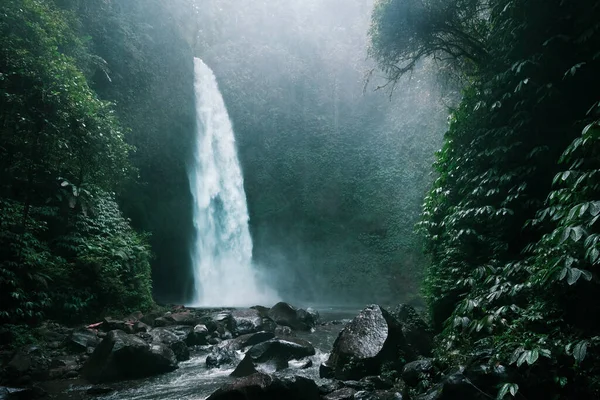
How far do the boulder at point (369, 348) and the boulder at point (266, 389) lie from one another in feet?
3.36

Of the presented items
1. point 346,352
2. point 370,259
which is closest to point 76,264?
point 346,352

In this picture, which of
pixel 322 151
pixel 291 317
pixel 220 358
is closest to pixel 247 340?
pixel 220 358

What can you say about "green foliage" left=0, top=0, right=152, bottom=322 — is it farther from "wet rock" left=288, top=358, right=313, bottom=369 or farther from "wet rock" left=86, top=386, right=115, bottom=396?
"wet rock" left=288, top=358, right=313, bottom=369

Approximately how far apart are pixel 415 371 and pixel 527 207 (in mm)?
2328

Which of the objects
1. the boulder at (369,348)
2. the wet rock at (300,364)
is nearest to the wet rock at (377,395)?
the boulder at (369,348)

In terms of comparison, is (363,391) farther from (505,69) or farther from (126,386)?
(505,69)

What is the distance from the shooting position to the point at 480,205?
5.07 m

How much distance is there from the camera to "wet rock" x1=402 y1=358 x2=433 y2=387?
4.48 meters

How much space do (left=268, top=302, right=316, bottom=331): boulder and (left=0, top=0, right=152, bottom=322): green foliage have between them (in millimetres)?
3423

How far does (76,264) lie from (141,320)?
1.86 meters

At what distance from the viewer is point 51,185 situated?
8594mm

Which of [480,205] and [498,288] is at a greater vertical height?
[480,205]

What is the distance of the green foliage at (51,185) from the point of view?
689 centimetres

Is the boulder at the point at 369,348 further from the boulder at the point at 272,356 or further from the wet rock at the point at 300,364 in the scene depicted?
the boulder at the point at 272,356
